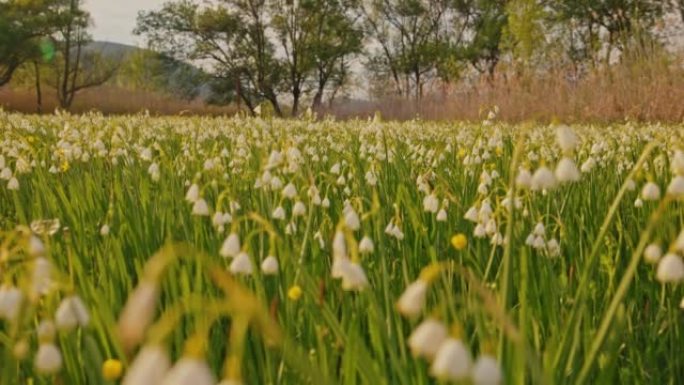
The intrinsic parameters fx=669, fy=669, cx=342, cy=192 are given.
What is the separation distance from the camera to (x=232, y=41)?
162 feet

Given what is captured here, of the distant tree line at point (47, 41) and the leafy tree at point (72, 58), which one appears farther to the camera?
the leafy tree at point (72, 58)

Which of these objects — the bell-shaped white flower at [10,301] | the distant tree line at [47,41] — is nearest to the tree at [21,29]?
the distant tree line at [47,41]

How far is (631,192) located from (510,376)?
2109mm

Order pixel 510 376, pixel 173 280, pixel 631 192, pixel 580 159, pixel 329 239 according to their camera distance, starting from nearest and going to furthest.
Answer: pixel 510 376, pixel 173 280, pixel 329 239, pixel 631 192, pixel 580 159

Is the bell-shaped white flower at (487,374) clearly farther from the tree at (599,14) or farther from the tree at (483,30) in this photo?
the tree at (483,30)

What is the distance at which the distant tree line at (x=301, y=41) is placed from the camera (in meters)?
42.4

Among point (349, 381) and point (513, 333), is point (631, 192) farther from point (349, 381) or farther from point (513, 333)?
point (513, 333)

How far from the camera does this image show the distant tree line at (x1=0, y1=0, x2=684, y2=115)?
139 feet

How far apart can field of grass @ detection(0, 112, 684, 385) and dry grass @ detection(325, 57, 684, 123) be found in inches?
389

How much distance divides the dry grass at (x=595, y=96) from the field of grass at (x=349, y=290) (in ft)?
32.4

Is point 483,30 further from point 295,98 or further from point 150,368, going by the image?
point 150,368

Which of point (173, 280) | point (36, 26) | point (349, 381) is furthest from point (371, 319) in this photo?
point (36, 26)

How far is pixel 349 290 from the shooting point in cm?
190

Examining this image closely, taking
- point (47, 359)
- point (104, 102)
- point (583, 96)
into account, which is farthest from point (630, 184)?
point (104, 102)
